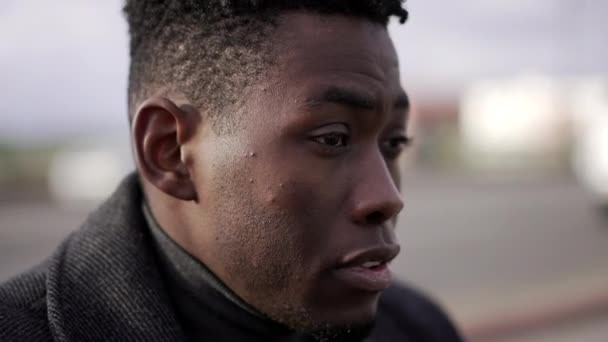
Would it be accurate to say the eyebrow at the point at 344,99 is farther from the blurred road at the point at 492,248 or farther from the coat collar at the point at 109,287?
the blurred road at the point at 492,248

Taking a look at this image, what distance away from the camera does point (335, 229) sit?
6.31 ft

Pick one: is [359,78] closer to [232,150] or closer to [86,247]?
[232,150]

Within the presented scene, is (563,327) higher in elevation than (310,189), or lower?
lower

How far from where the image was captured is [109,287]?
6.49 ft

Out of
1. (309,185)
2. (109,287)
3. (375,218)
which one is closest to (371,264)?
(375,218)

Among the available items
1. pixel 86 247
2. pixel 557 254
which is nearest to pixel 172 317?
pixel 86 247

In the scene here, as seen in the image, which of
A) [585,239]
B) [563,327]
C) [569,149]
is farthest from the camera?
[569,149]

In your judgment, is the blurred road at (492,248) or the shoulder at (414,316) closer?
the shoulder at (414,316)

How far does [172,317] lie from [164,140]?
0.52 metres

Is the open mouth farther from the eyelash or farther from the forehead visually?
the forehead

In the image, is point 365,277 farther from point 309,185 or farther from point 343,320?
point 309,185

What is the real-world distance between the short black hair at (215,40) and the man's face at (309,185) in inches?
1.8

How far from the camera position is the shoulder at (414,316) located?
2.70 m

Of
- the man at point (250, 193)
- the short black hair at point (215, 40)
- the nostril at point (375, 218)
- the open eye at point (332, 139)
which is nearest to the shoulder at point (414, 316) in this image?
the man at point (250, 193)
